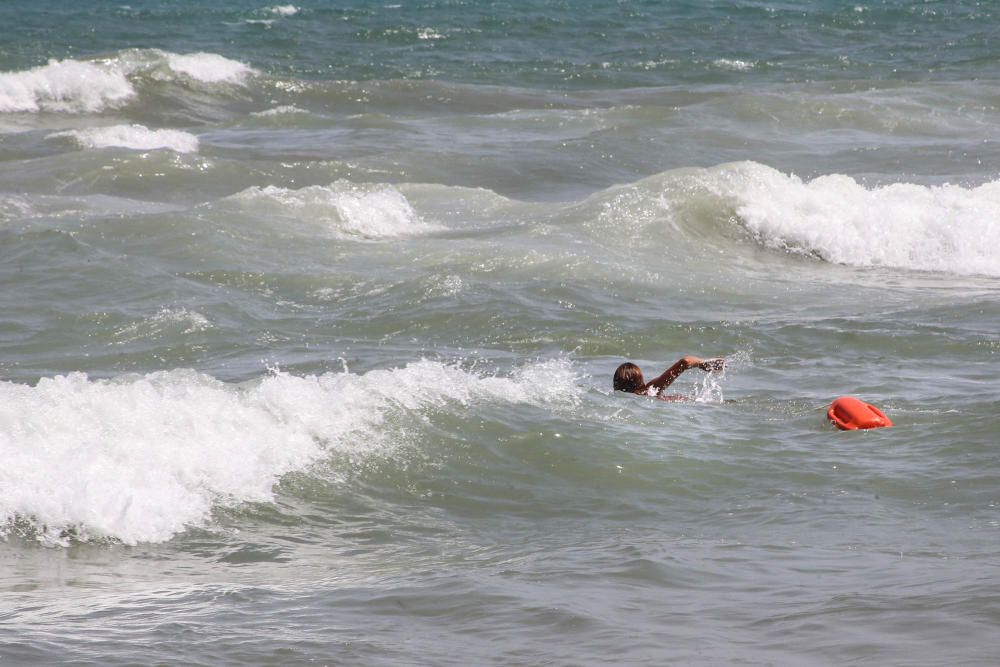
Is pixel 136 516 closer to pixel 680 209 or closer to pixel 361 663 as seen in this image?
pixel 361 663

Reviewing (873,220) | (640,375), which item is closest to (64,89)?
A: (873,220)

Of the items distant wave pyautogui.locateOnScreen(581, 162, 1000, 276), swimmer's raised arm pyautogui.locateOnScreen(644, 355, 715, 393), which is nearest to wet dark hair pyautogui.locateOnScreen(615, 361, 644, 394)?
swimmer's raised arm pyautogui.locateOnScreen(644, 355, 715, 393)

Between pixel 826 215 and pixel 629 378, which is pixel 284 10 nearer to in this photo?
pixel 826 215

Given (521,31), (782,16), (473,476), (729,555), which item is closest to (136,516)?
(473,476)

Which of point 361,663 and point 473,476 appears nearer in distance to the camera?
point 361,663

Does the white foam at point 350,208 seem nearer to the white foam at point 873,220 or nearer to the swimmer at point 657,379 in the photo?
the white foam at point 873,220

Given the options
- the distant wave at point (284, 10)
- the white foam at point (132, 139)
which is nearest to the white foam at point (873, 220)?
the white foam at point (132, 139)

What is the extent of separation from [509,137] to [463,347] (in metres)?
12.2

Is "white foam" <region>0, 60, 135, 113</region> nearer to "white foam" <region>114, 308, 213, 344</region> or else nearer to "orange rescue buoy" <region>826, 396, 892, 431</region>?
"white foam" <region>114, 308, 213, 344</region>

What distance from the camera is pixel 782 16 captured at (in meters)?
40.9

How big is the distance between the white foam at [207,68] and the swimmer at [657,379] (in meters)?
20.6

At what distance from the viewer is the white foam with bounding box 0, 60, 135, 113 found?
88.5 feet

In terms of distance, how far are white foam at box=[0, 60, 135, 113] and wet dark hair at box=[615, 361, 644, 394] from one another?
19306 mm

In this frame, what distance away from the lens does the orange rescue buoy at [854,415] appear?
349 inches
